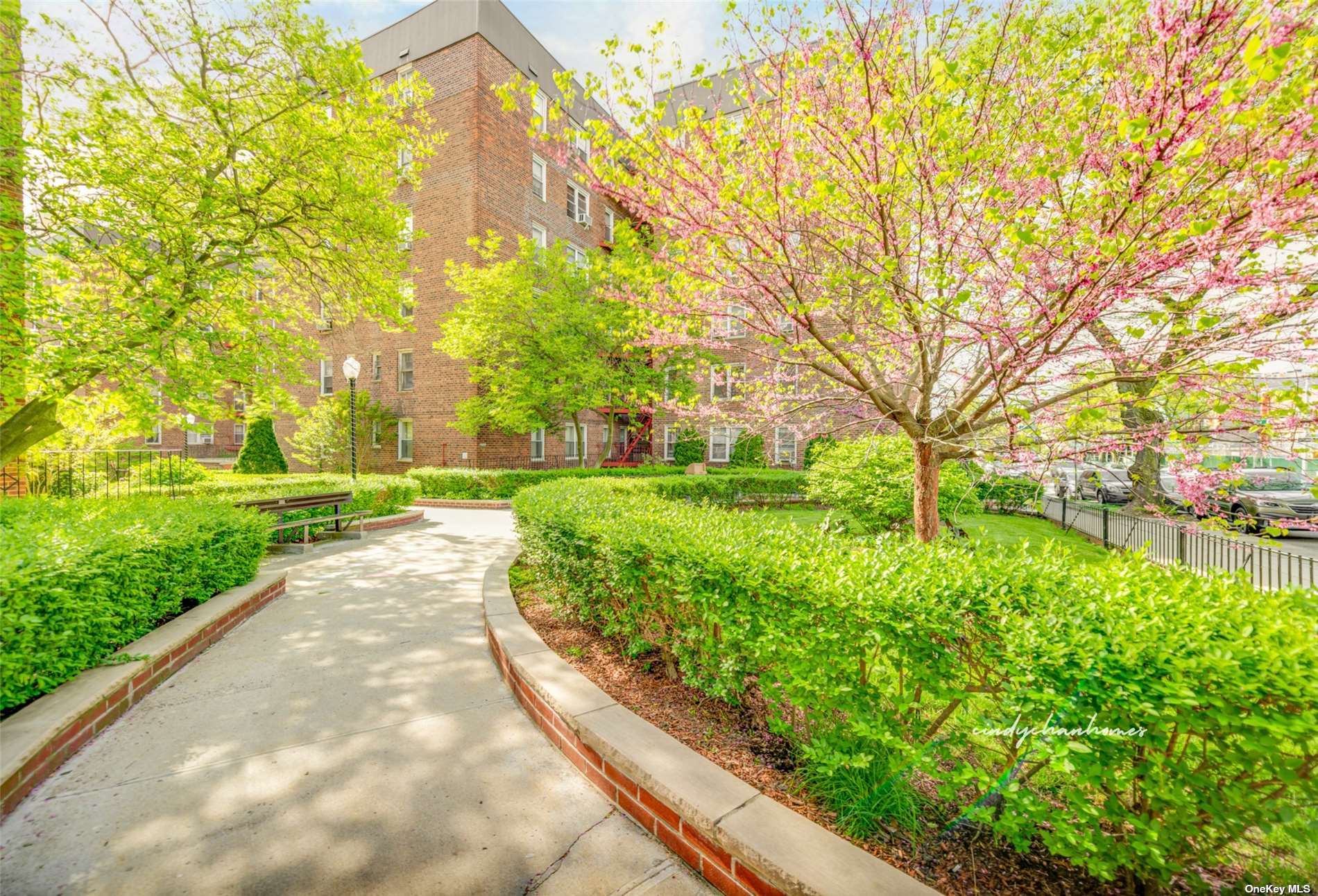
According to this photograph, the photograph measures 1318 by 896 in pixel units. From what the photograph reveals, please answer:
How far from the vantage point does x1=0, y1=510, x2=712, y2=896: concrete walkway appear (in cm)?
221

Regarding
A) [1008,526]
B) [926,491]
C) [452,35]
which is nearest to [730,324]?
[926,491]

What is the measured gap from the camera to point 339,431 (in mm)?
20047

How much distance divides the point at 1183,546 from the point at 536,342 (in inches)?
662

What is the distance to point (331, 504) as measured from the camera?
10367 mm

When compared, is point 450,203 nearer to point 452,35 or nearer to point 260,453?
point 452,35

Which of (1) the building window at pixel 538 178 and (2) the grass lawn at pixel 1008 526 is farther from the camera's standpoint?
(1) the building window at pixel 538 178

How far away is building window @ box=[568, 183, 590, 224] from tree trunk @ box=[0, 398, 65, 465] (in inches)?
846

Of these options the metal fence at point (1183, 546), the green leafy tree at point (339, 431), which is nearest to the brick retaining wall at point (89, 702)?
the metal fence at point (1183, 546)

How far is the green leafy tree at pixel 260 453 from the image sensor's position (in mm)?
18516

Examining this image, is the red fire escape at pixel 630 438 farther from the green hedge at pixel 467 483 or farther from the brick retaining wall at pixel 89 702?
the brick retaining wall at pixel 89 702

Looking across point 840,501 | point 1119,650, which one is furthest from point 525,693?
point 840,501

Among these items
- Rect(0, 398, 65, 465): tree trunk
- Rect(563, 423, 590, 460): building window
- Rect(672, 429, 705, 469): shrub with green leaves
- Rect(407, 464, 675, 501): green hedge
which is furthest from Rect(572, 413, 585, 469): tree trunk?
Rect(0, 398, 65, 465): tree trunk

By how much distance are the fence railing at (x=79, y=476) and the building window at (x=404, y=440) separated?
7.93 metres

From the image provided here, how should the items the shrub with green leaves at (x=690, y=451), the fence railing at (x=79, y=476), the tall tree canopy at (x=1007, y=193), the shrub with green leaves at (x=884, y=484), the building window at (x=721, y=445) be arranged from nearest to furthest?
1. the tall tree canopy at (x=1007, y=193)
2. the fence railing at (x=79, y=476)
3. the shrub with green leaves at (x=884, y=484)
4. the shrub with green leaves at (x=690, y=451)
5. the building window at (x=721, y=445)
